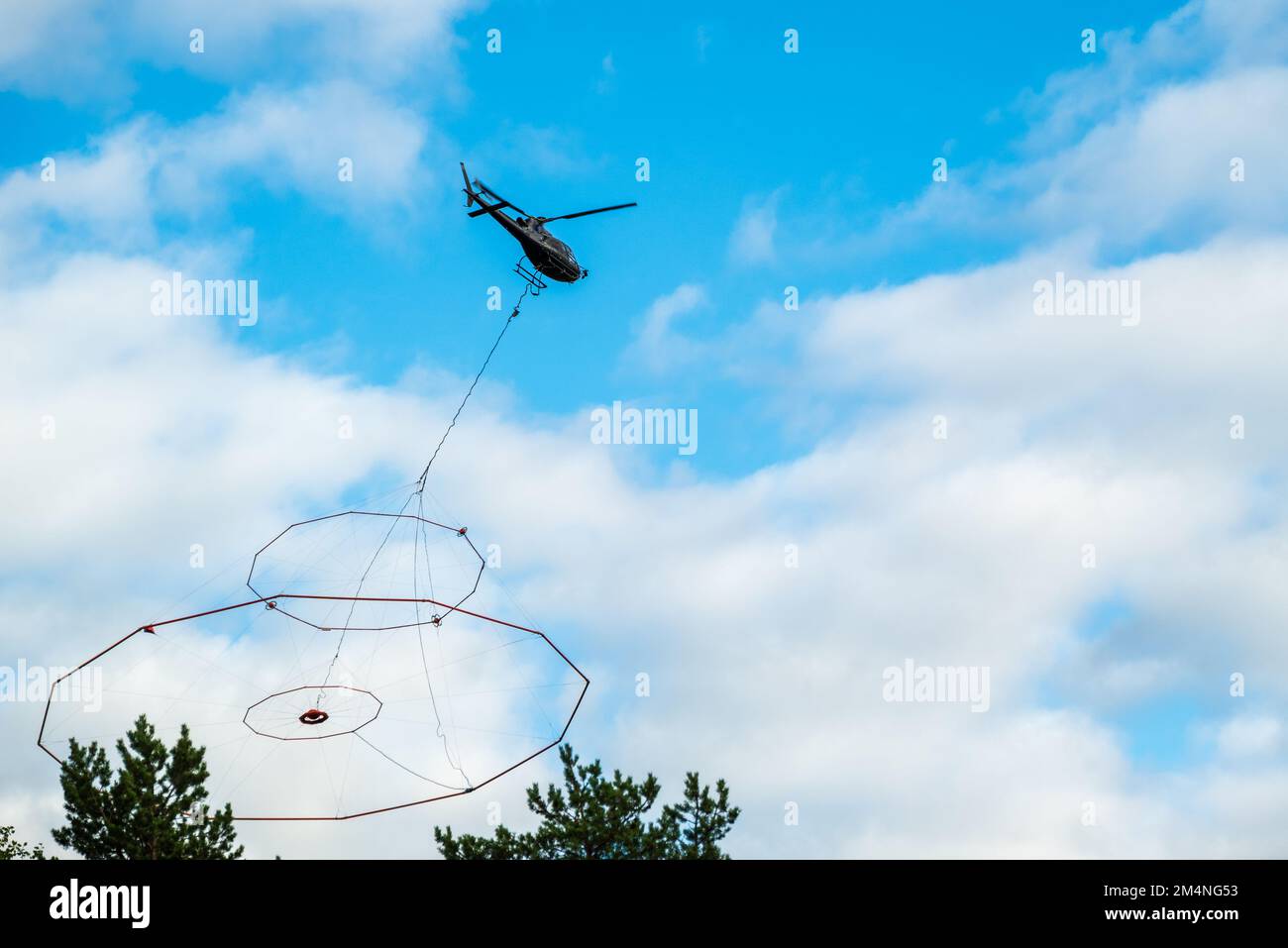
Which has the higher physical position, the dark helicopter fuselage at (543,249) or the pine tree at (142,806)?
the dark helicopter fuselage at (543,249)

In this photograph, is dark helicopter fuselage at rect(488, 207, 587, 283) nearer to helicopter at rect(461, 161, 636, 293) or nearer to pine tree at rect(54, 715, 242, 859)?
helicopter at rect(461, 161, 636, 293)

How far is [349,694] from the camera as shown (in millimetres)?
27156

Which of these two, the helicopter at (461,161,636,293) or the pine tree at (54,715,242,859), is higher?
the helicopter at (461,161,636,293)

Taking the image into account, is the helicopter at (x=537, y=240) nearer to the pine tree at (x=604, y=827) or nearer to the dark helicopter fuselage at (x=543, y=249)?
the dark helicopter fuselage at (x=543, y=249)
